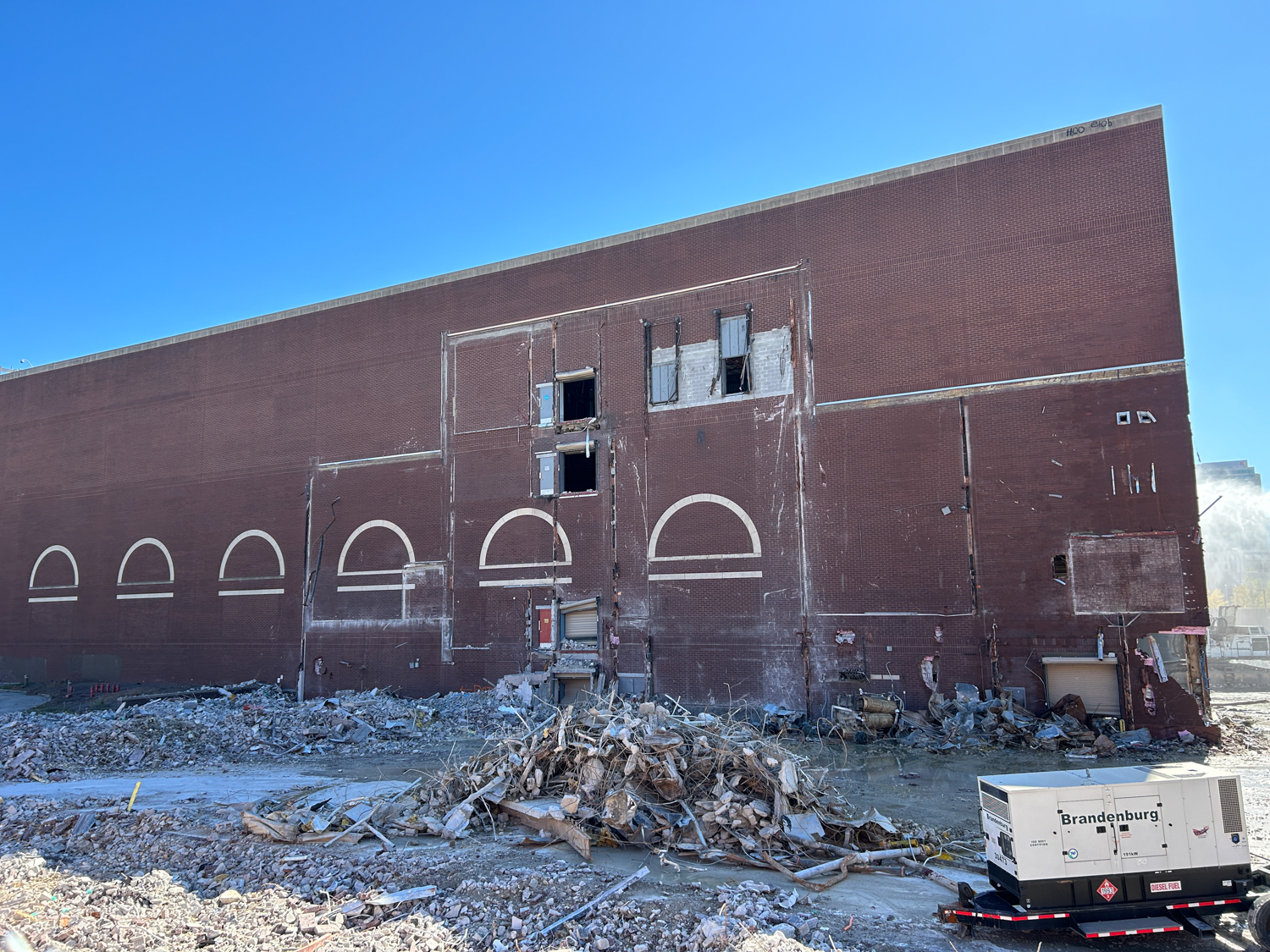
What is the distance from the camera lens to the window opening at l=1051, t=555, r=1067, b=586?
19.1 meters

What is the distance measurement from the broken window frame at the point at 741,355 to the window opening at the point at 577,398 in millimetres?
4338

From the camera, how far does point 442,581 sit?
26.2m

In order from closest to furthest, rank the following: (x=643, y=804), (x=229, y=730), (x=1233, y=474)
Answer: (x=643, y=804) < (x=229, y=730) < (x=1233, y=474)

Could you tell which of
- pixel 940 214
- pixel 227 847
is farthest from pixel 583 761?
pixel 940 214

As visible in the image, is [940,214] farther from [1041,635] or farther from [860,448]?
[1041,635]

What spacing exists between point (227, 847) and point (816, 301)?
18163 millimetres

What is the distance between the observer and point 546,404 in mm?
25672

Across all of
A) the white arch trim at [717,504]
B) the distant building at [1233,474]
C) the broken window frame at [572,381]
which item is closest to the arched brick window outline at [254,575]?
the broken window frame at [572,381]

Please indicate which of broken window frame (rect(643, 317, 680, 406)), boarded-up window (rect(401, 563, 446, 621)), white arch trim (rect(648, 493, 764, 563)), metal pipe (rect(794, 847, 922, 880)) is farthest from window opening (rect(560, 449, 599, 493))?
metal pipe (rect(794, 847, 922, 880))

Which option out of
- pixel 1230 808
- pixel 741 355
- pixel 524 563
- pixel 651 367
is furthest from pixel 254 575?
pixel 1230 808

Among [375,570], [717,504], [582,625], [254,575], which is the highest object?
[717,504]

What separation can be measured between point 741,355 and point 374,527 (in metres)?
13.2

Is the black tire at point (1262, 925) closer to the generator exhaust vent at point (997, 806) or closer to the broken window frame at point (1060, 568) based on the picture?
the generator exhaust vent at point (997, 806)

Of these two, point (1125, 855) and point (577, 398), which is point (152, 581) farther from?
point (1125, 855)
